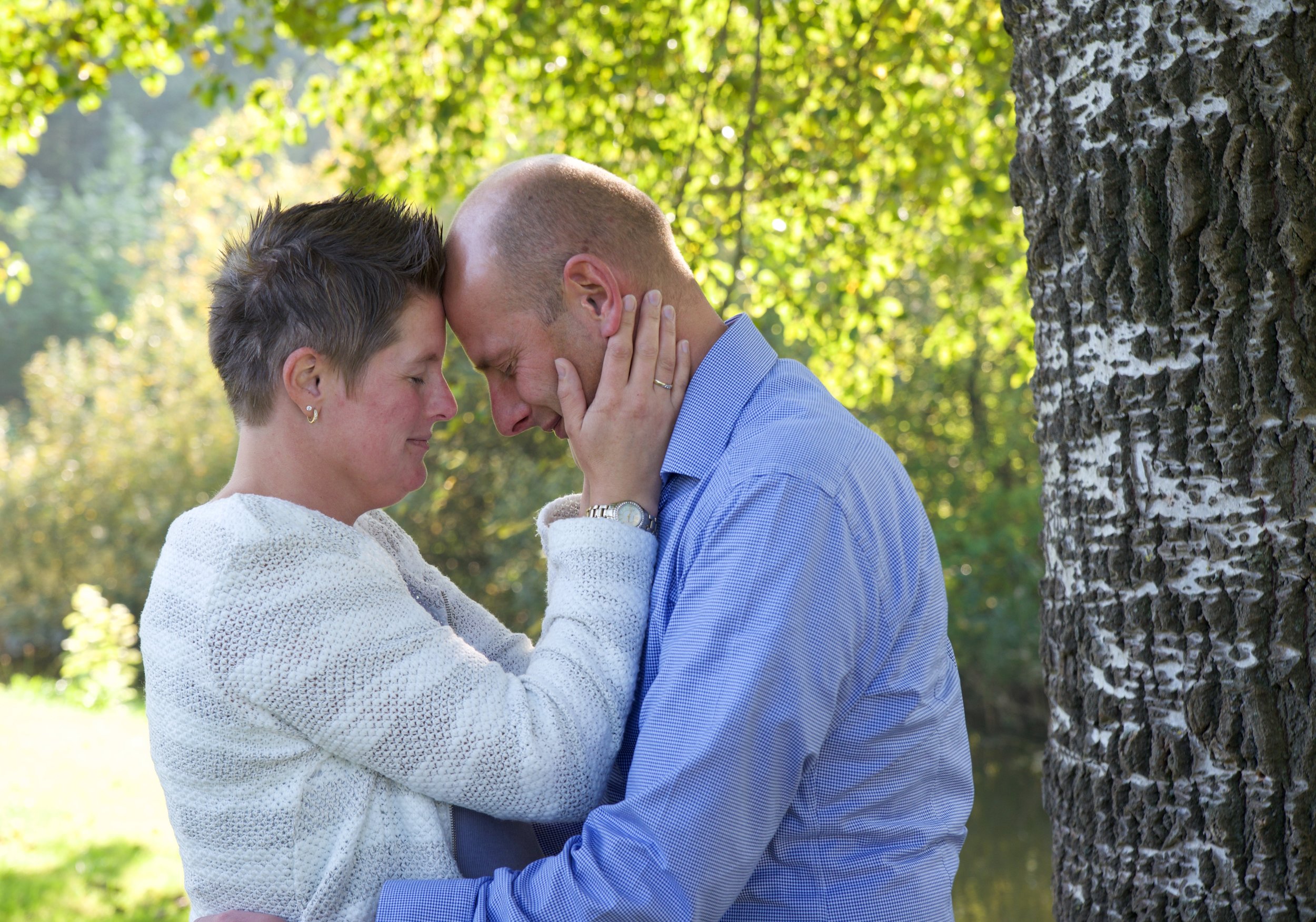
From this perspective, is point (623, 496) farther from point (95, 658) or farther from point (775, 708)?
point (95, 658)

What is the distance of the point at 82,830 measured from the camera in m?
6.90

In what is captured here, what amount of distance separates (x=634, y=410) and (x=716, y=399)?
15 cm

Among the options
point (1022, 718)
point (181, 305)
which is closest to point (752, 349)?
point (1022, 718)

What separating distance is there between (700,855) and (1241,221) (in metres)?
1.31

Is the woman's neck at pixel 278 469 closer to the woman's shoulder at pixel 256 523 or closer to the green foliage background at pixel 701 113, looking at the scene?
the woman's shoulder at pixel 256 523

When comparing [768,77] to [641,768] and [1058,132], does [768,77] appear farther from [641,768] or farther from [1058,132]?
[641,768]

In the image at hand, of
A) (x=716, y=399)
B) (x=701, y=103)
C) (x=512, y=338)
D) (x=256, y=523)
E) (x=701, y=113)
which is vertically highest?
(x=701, y=103)

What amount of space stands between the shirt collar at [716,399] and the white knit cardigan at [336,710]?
0.20 meters

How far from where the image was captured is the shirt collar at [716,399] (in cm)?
191

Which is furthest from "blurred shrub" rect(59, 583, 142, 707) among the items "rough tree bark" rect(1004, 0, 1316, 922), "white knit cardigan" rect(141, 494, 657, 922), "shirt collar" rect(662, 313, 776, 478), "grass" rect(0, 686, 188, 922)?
"rough tree bark" rect(1004, 0, 1316, 922)

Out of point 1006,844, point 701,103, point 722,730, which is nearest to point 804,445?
point 722,730

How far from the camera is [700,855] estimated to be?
1.56m

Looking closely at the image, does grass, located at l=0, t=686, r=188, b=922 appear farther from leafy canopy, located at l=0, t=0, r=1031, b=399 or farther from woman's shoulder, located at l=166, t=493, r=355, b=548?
woman's shoulder, located at l=166, t=493, r=355, b=548

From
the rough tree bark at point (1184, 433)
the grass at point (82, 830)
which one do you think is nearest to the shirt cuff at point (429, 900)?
the rough tree bark at point (1184, 433)
